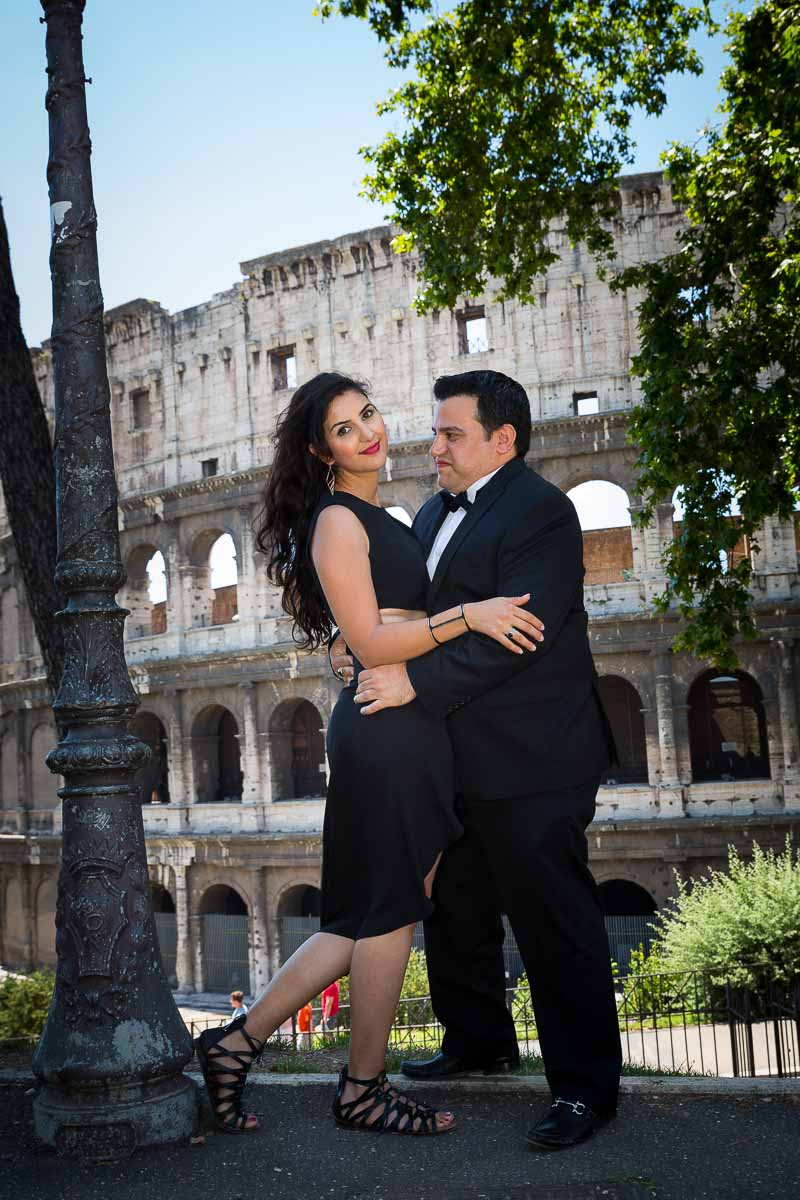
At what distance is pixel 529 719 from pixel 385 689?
1.52 ft

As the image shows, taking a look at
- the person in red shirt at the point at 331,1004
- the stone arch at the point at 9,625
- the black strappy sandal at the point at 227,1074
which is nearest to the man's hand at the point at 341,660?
the black strappy sandal at the point at 227,1074

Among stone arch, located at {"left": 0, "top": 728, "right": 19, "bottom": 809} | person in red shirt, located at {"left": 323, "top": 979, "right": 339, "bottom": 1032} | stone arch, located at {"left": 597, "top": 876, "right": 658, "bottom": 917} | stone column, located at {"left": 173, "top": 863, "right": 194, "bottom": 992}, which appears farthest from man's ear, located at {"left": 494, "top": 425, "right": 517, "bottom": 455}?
stone arch, located at {"left": 0, "top": 728, "right": 19, "bottom": 809}

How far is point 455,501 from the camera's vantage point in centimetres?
375

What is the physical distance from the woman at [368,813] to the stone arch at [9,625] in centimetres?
2630

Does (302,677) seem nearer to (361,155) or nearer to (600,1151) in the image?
(361,155)

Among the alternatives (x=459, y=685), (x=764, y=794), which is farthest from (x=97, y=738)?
(x=764, y=794)

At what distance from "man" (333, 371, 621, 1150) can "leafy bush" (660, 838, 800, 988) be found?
9778 millimetres

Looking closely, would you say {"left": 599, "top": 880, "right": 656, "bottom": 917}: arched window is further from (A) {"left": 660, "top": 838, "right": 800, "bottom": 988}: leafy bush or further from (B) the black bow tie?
(B) the black bow tie

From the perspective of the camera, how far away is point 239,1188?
292 cm

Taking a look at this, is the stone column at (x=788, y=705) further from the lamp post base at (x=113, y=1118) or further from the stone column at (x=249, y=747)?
the lamp post base at (x=113, y=1118)

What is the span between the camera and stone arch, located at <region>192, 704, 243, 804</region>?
925 inches

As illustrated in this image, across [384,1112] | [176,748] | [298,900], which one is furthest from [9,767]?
[384,1112]

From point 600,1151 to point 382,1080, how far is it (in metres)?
0.66

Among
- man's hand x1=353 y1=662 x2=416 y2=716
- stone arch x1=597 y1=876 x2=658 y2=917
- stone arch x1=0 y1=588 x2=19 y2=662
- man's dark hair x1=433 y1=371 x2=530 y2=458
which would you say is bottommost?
stone arch x1=597 y1=876 x2=658 y2=917
